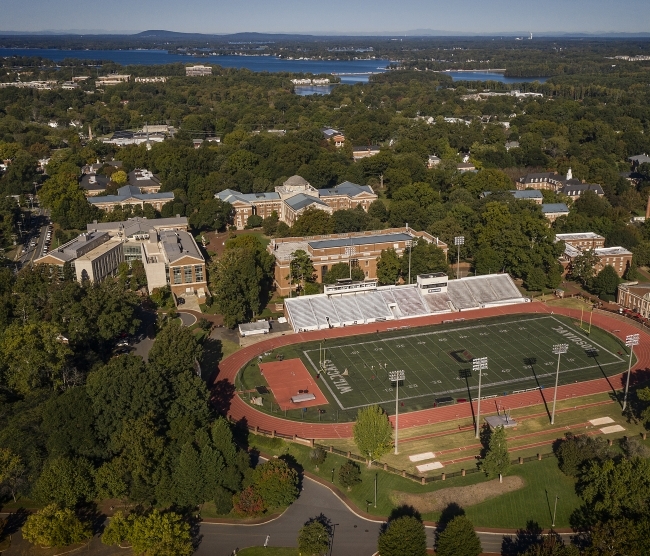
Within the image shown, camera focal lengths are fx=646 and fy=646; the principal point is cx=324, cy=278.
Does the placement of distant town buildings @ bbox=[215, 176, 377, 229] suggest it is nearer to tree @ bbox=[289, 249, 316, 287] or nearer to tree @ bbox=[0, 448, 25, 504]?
tree @ bbox=[289, 249, 316, 287]

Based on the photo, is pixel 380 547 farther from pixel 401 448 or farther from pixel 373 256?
pixel 373 256

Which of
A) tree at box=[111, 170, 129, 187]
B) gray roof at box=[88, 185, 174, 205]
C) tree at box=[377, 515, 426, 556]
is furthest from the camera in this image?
tree at box=[111, 170, 129, 187]

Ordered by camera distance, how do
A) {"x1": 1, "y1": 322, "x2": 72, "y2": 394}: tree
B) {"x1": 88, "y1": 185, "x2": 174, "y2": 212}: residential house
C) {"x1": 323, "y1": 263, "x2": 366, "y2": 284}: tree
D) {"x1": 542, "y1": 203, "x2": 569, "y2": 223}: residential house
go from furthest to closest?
1. {"x1": 88, "y1": 185, "x2": 174, "y2": 212}: residential house
2. {"x1": 542, "y1": 203, "x2": 569, "y2": 223}: residential house
3. {"x1": 323, "y1": 263, "x2": 366, "y2": 284}: tree
4. {"x1": 1, "y1": 322, "x2": 72, "y2": 394}: tree

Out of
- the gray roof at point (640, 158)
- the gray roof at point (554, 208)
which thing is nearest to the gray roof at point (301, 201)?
the gray roof at point (554, 208)

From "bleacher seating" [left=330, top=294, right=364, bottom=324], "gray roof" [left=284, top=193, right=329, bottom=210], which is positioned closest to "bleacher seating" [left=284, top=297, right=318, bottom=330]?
"bleacher seating" [left=330, top=294, right=364, bottom=324]

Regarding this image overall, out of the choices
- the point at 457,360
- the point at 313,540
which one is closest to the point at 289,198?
the point at 457,360

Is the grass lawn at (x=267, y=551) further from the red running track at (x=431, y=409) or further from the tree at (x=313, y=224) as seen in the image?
the tree at (x=313, y=224)

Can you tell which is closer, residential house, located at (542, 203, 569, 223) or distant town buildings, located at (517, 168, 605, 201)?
residential house, located at (542, 203, 569, 223)
